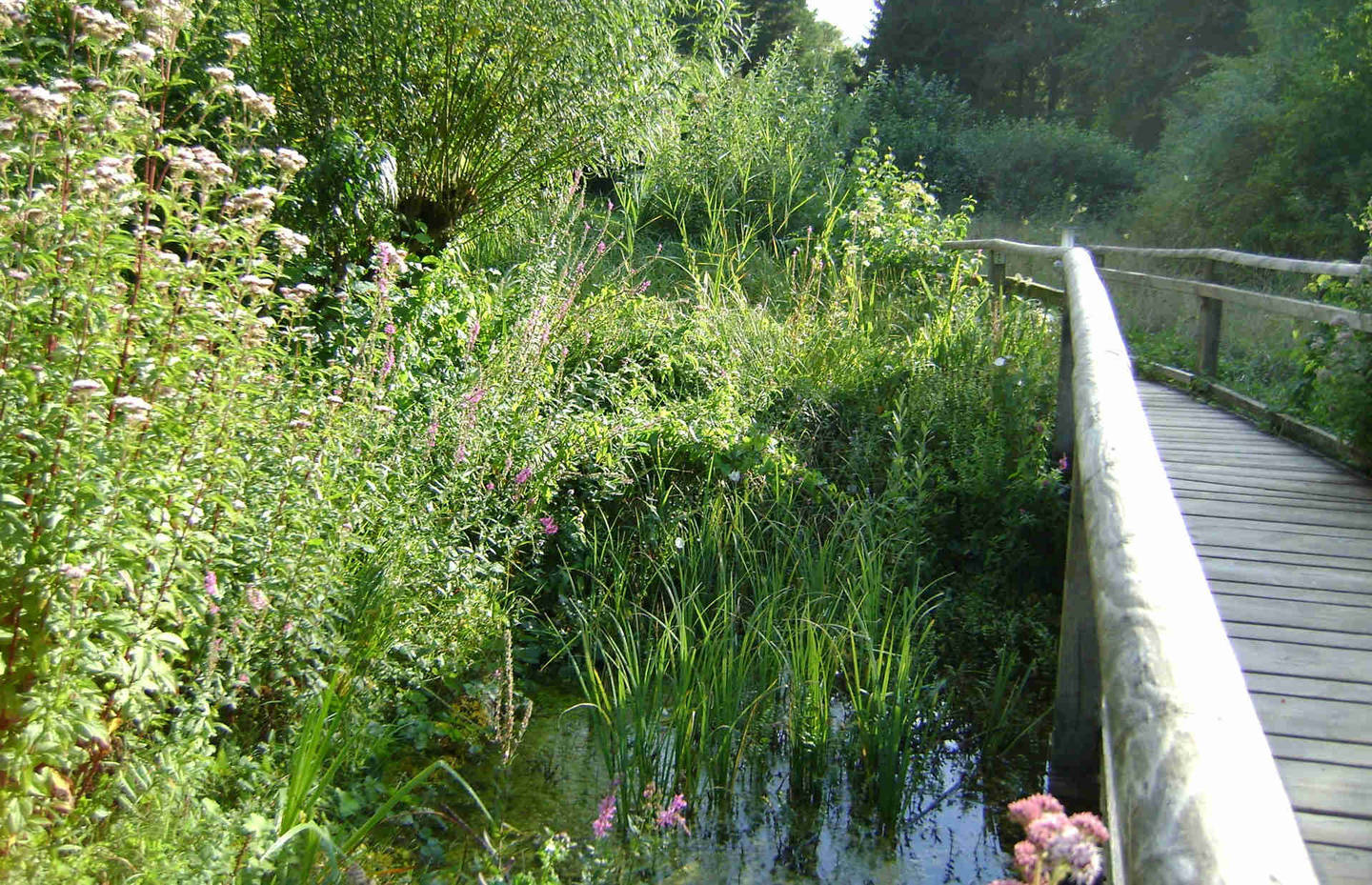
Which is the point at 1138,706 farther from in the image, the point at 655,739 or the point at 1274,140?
the point at 1274,140

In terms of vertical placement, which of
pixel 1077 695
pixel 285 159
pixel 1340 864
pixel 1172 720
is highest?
pixel 285 159

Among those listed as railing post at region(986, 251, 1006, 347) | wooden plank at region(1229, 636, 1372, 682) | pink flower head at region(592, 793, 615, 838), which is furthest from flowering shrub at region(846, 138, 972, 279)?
pink flower head at region(592, 793, 615, 838)

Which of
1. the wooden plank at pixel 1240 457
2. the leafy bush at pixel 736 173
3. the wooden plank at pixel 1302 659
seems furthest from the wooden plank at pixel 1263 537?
the leafy bush at pixel 736 173

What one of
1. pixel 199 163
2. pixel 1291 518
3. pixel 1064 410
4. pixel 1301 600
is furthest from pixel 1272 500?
pixel 199 163

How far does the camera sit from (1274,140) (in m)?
15.6

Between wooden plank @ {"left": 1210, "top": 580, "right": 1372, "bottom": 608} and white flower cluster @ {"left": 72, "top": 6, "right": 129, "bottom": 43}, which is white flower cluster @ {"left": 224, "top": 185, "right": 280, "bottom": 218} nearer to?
white flower cluster @ {"left": 72, "top": 6, "right": 129, "bottom": 43}

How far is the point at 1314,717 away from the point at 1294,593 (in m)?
0.88

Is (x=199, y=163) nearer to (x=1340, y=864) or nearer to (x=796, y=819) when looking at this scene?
(x=796, y=819)

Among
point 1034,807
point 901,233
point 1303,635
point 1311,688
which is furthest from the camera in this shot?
point 901,233

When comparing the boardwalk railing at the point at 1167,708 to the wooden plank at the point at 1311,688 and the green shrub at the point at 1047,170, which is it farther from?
the green shrub at the point at 1047,170

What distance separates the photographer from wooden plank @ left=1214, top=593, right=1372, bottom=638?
3.05m

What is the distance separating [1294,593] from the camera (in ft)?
10.8

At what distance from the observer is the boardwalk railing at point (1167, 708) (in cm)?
75

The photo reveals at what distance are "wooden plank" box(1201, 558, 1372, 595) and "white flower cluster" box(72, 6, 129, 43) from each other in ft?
11.1
